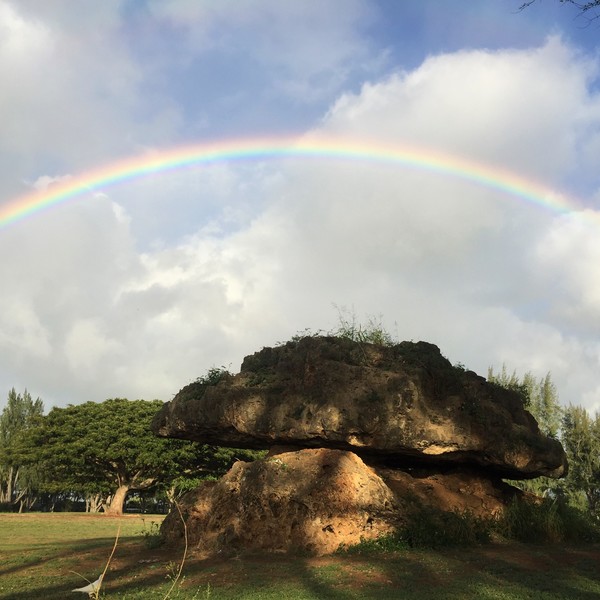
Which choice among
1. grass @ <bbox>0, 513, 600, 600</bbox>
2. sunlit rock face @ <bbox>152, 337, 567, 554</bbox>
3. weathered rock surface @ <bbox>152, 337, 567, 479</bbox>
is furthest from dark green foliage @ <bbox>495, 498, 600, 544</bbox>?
weathered rock surface @ <bbox>152, 337, 567, 479</bbox>

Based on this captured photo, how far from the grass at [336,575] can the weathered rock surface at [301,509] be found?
1.96ft

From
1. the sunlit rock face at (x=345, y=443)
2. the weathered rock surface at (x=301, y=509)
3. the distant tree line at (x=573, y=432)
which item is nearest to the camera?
the weathered rock surface at (x=301, y=509)

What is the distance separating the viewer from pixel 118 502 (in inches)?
1778

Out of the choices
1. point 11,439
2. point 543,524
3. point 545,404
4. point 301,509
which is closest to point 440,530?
point 301,509

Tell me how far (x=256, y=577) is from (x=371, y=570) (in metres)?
2.15

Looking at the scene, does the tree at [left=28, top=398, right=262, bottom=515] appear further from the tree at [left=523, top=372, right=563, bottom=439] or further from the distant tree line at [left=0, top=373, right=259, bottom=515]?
the tree at [left=523, top=372, right=563, bottom=439]

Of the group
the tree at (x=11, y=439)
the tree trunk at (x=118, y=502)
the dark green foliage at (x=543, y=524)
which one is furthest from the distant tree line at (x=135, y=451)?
the dark green foliage at (x=543, y=524)

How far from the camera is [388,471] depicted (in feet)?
52.1

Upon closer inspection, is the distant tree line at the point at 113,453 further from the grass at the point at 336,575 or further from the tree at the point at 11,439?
the grass at the point at 336,575

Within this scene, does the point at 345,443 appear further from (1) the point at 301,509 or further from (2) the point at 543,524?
(2) the point at 543,524

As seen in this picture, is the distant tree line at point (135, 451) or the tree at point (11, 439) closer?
the distant tree line at point (135, 451)

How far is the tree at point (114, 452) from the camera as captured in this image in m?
44.5

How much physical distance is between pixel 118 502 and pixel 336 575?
129 ft

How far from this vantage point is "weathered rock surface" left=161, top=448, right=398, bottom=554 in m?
13.1
